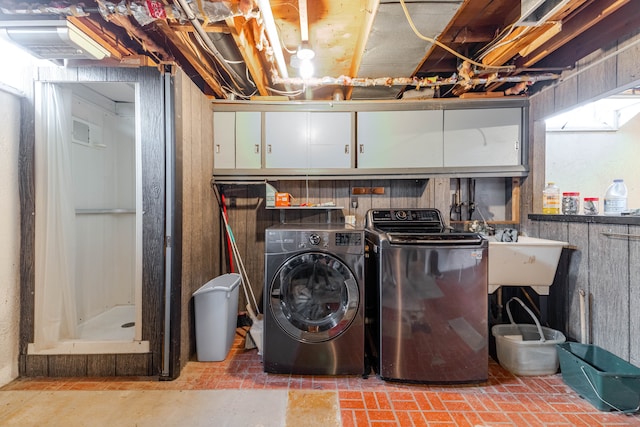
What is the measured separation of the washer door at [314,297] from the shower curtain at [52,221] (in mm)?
1481

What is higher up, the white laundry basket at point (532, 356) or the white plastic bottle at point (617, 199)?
the white plastic bottle at point (617, 199)

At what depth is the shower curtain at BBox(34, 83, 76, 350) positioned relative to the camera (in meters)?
1.88

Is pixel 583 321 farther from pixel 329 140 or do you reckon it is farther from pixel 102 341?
pixel 102 341

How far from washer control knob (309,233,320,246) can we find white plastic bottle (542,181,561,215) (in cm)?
202

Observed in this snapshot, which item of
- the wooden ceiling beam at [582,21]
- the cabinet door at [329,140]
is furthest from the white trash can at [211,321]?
the wooden ceiling beam at [582,21]

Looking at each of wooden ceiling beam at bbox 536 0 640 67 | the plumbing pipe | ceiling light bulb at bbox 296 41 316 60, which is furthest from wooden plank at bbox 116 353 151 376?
wooden ceiling beam at bbox 536 0 640 67

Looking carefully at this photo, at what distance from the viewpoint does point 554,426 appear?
1505mm

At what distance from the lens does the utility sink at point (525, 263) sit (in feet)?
6.73

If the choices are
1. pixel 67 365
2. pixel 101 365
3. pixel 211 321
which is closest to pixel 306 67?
pixel 211 321

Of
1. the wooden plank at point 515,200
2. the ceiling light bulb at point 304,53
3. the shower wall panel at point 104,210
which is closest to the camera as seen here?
the ceiling light bulb at point 304,53

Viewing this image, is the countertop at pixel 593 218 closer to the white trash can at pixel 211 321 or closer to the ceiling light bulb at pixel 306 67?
the ceiling light bulb at pixel 306 67

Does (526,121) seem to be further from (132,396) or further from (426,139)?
(132,396)

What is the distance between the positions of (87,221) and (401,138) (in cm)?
294

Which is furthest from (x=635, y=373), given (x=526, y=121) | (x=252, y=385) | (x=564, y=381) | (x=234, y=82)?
(x=234, y=82)
